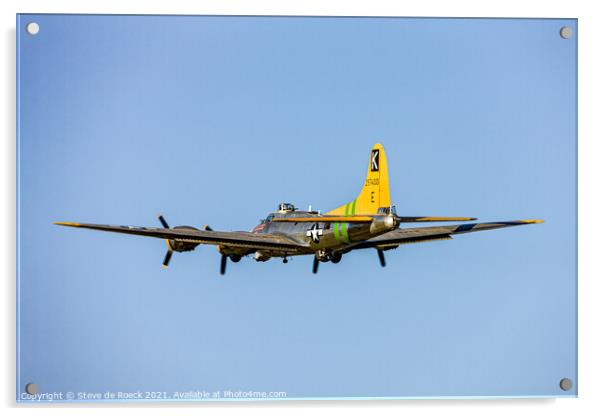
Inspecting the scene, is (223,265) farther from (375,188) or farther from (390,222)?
(390,222)

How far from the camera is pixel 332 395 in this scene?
27.0 meters

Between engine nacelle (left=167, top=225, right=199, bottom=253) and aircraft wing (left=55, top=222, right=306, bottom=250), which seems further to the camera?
engine nacelle (left=167, top=225, right=199, bottom=253)

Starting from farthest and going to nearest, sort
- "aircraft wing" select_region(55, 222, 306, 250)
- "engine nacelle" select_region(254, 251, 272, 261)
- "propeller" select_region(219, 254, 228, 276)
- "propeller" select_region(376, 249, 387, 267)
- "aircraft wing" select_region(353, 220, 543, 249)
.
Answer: "engine nacelle" select_region(254, 251, 272, 261) < "propeller" select_region(219, 254, 228, 276) < "propeller" select_region(376, 249, 387, 267) < "aircraft wing" select_region(55, 222, 306, 250) < "aircraft wing" select_region(353, 220, 543, 249)

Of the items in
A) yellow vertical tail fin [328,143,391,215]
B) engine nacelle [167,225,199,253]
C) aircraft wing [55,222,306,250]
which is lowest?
engine nacelle [167,225,199,253]

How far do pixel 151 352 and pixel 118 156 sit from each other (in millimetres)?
5665

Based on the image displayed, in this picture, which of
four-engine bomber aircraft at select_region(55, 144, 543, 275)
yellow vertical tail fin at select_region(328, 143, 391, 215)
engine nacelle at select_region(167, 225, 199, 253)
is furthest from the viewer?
engine nacelle at select_region(167, 225, 199, 253)

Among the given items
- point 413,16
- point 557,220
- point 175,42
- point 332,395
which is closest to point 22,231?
point 175,42

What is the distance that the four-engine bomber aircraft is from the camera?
1220 inches

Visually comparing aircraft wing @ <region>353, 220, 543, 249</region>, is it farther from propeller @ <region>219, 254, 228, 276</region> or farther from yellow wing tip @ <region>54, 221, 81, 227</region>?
yellow wing tip @ <region>54, 221, 81, 227</region>

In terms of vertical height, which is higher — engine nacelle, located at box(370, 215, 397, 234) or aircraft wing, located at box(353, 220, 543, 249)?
engine nacelle, located at box(370, 215, 397, 234)

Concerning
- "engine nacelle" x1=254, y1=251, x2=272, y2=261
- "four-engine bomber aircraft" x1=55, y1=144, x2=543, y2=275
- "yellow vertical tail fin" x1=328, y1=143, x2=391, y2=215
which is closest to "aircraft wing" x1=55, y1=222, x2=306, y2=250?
"four-engine bomber aircraft" x1=55, y1=144, x2=543, y2=275

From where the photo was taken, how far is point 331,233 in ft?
111

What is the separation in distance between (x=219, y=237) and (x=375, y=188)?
5350 millimetres

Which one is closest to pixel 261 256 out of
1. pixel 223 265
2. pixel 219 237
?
pixel 223 265
